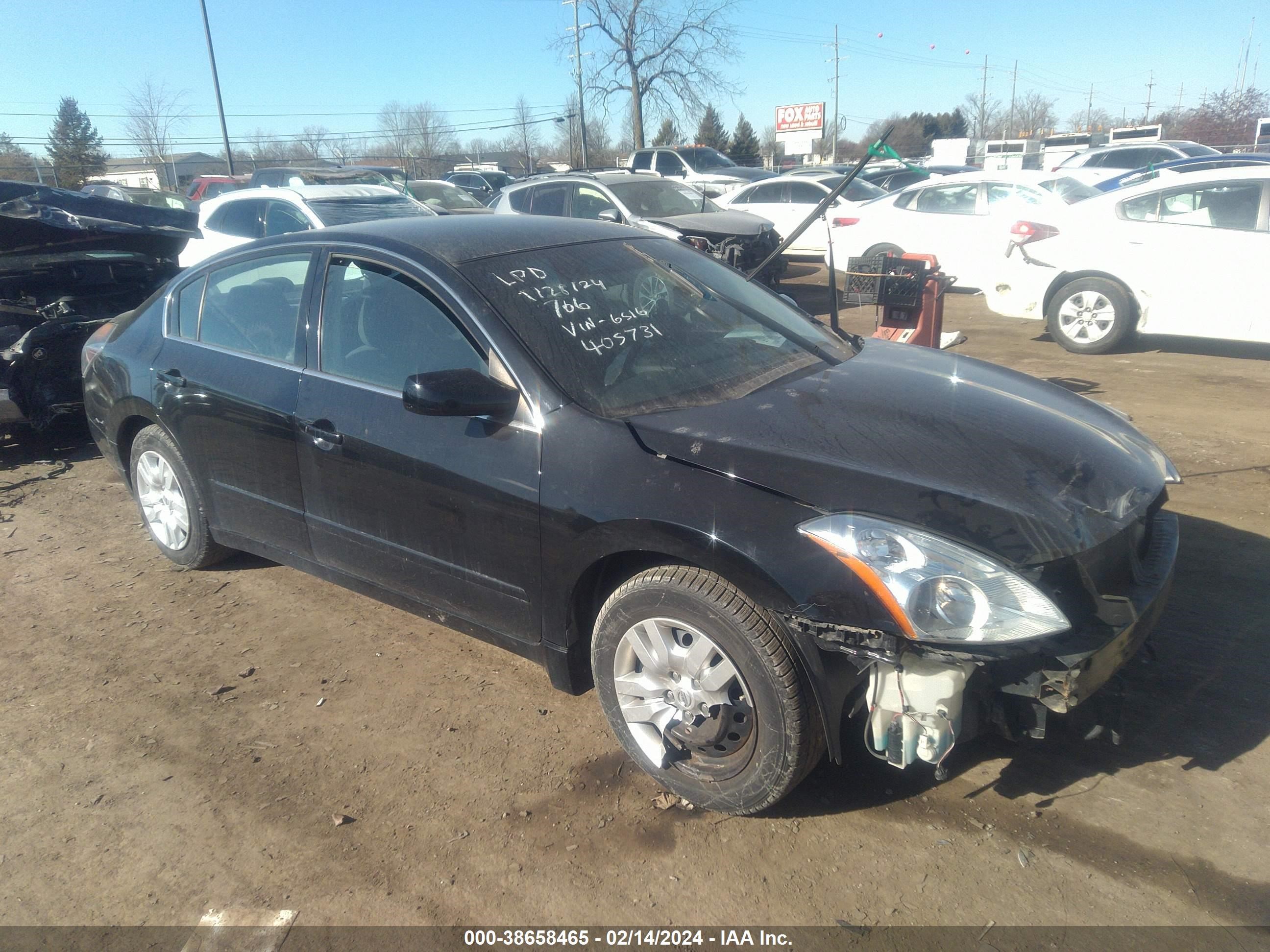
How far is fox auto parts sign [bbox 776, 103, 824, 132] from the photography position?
5675 cm

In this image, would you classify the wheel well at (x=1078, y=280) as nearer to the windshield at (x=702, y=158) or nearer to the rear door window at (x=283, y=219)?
the rear door window at (x=283, y=219)

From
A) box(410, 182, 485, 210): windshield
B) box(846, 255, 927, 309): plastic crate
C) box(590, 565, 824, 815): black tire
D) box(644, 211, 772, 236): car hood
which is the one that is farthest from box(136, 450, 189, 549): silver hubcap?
box(410, 182, 485, 210): windshield

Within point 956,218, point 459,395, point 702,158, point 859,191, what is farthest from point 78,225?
point 702,158

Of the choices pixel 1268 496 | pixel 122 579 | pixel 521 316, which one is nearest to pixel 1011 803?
pixel 521 316

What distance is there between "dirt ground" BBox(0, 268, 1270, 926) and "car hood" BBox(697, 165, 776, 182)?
19.5 m

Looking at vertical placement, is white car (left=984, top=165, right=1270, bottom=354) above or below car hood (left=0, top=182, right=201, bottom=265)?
below

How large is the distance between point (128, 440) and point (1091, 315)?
26.0ft

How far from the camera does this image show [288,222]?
31.4 ft

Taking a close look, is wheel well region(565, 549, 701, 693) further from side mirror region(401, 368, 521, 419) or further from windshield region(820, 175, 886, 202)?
windshield region(820, 175, 886, 202)

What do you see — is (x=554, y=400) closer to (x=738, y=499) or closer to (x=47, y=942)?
(x=738, y=499)

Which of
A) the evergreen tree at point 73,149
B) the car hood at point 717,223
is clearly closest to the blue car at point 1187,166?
the car hood at point 717,223

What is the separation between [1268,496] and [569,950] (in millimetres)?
4461

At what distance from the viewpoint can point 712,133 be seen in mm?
61156

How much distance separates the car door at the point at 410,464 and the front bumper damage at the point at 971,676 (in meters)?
1.08
